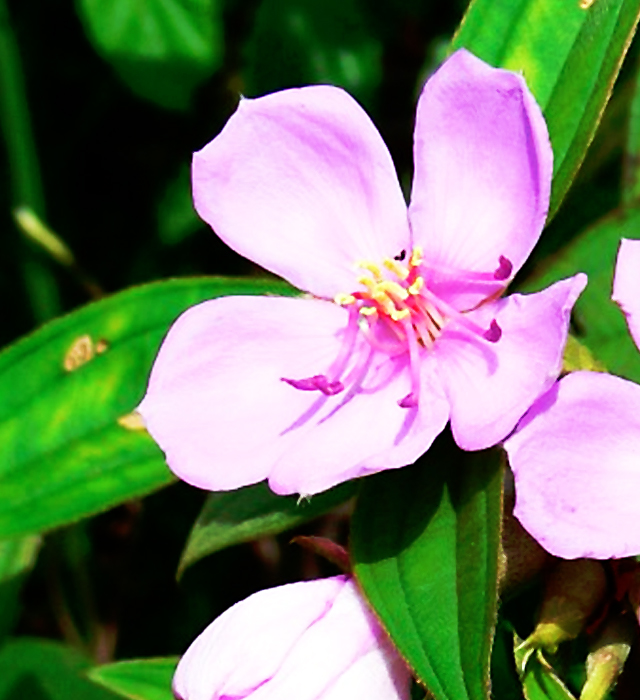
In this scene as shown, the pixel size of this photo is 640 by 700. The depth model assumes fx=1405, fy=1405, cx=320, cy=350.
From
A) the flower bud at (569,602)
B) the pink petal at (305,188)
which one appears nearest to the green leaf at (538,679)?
the flower bud at (569,602)

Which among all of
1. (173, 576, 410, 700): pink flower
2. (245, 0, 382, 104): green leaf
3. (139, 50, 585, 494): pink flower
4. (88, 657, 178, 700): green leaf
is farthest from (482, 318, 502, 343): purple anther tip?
(245, 0, 382, 104): green leaf

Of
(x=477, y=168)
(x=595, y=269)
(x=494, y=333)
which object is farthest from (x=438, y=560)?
(x=595, y=269)

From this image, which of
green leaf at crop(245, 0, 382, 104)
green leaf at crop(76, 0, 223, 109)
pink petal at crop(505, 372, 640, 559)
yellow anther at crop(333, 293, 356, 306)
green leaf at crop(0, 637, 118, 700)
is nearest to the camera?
pink petal at crop(505, 372, 640, 559)

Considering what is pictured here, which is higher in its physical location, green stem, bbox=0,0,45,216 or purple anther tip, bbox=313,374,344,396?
purple anther tip, bbox=313,374,344,396

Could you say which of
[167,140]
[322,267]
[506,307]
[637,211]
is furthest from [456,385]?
[167,140]

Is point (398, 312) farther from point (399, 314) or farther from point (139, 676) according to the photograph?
point (139, 676)

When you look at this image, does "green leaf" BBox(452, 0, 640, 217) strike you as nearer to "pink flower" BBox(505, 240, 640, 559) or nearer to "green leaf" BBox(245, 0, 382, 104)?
"pink flower" BBox(505, 240, 640, 559)

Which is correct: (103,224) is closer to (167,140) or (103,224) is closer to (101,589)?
(167,140)
